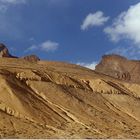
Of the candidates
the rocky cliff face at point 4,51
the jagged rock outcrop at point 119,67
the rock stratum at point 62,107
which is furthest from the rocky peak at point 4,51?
the rock stratum at point 62,107

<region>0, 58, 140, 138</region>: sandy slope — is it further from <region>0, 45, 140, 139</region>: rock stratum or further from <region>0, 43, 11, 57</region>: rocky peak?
<region>0, 43, 11, 57</region>: rocky peak

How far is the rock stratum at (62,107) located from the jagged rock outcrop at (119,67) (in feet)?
244

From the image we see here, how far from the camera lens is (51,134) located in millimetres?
65688

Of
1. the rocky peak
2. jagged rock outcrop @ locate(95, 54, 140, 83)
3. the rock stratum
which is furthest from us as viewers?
jagged rock outcrop @ locate(95, 54, 140, 83)

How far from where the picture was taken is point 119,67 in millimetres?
175000

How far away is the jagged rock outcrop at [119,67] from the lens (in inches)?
6762

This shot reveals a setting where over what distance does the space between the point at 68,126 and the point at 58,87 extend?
13.5 m

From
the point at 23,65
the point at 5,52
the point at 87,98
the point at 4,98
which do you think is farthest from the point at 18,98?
the point at 5,52

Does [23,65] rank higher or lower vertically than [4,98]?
higher

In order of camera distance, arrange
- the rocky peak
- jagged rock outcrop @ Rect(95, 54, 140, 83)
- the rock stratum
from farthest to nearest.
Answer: jagged rock outcrop @ Rect(95, 54, 140, 83)
the rocky peak
the rock stratum

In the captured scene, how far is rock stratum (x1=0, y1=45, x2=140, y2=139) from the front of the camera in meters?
68.2

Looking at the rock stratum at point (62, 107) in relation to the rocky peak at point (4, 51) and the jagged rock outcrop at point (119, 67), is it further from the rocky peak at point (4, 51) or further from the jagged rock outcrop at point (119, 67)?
the jagged rock outcrop at point (119, 67)

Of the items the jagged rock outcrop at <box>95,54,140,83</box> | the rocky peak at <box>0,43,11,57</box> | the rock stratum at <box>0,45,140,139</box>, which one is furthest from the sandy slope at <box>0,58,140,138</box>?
the jagged rock outcrop at <box>95,54,140,83</box>

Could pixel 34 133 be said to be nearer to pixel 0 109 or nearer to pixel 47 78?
pixel 0 109
